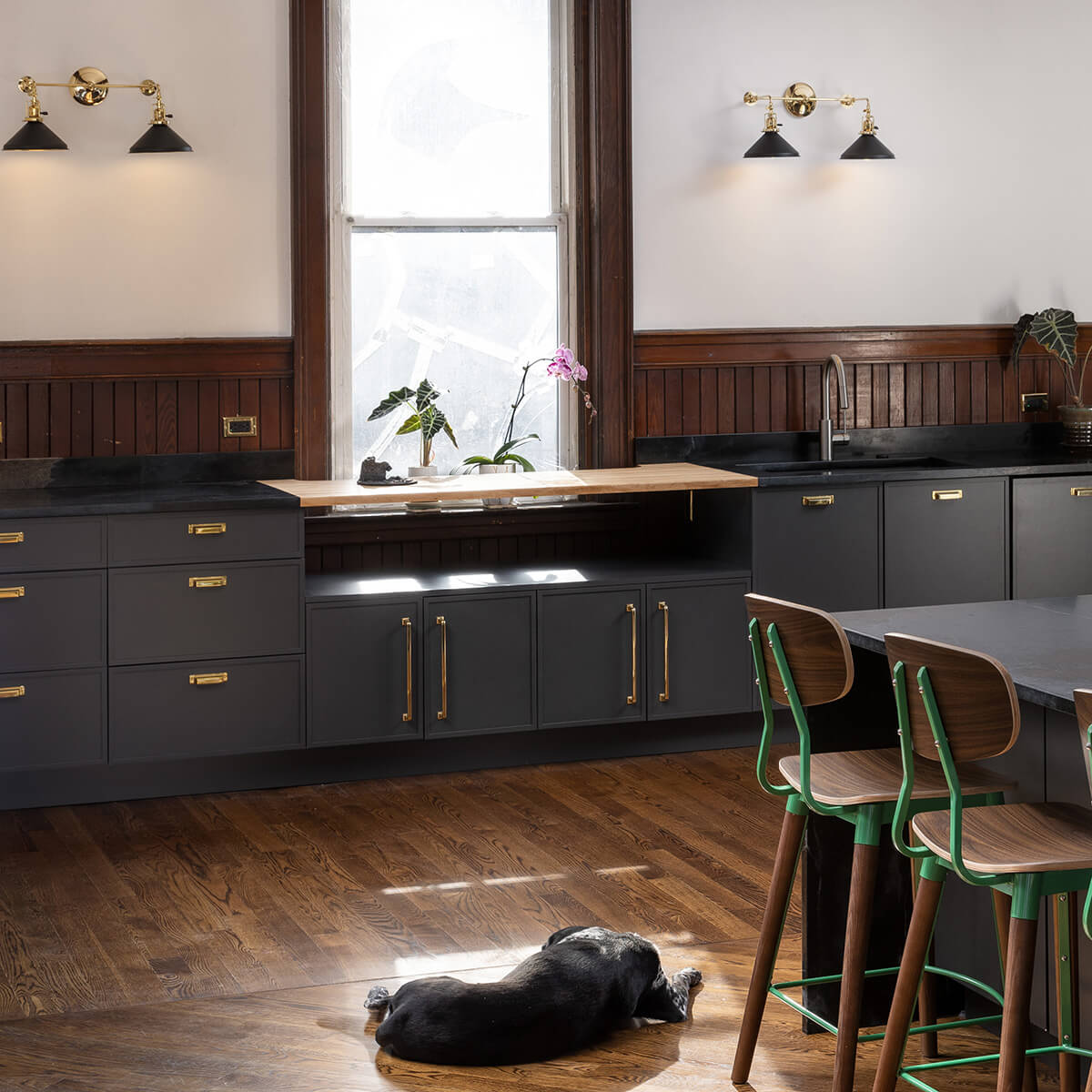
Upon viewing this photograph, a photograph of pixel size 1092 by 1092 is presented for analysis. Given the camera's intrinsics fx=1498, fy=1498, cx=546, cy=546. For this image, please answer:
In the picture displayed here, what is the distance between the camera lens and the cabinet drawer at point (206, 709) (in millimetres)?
4414

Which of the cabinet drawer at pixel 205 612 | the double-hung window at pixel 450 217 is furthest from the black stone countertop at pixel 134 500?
the double-hung window at pixel 450 217

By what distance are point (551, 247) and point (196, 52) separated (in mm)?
1396

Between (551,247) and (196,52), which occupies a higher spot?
(196,52)

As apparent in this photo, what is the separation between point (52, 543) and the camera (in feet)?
14.1

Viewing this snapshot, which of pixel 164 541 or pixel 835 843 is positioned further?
pixel 164 541

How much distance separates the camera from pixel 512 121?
5359 mm

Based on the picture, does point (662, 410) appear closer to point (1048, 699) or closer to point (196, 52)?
point (196, 52)

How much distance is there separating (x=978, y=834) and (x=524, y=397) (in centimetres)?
342

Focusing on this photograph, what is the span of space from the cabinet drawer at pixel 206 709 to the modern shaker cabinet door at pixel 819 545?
1.60 metres

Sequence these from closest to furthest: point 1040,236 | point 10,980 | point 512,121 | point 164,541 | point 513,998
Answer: point 513,998, point 10,980, point 164,541, point 512,121, point 1040,236

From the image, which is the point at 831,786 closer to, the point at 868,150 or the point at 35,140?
the point at 35,140

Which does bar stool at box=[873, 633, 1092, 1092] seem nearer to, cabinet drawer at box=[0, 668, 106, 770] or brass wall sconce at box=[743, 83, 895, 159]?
cabinet drawer at box=[0, 668, 106, 770]

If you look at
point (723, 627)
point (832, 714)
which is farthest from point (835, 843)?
point (723, 627)

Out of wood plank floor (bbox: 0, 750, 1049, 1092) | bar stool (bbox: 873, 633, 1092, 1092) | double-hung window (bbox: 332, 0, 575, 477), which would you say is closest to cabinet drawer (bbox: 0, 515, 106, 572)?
wood plank floor (bbox: 0, 750, 1049, 1092)
